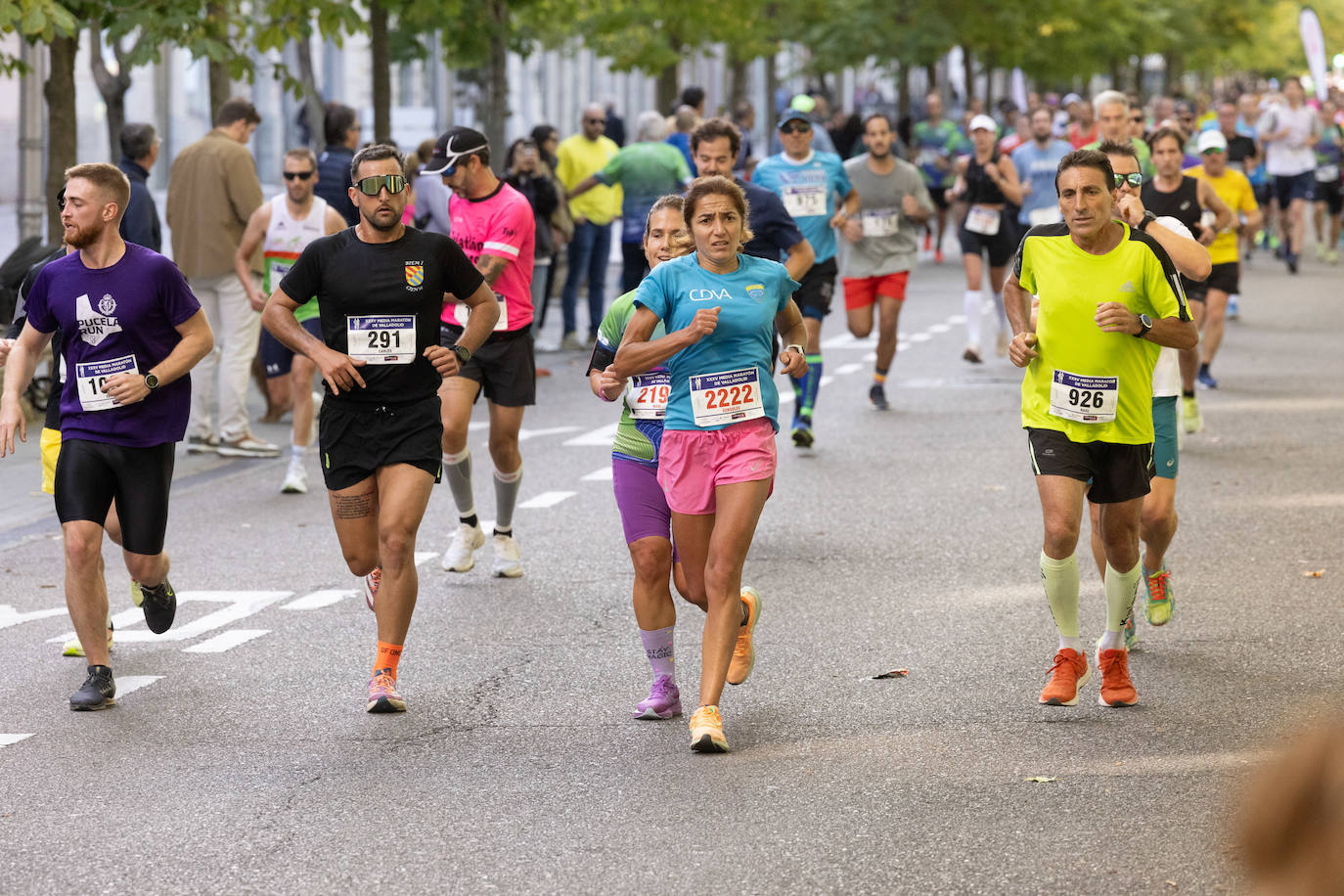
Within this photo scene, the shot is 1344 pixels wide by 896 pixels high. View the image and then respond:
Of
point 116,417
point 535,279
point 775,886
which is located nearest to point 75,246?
point 116,417

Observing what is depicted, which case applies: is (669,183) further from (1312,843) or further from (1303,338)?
(1312,843)

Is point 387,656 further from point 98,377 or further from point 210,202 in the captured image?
point 210,202

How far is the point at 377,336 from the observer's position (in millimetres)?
6555

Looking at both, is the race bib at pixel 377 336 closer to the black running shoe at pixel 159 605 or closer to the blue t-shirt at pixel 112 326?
the blue t-shirt at pixel 112 326

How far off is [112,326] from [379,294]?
0.89 m

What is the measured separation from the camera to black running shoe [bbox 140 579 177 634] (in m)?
6.94

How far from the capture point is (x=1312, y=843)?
149cm

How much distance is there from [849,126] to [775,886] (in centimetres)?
2275

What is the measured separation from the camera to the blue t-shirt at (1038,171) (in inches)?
674

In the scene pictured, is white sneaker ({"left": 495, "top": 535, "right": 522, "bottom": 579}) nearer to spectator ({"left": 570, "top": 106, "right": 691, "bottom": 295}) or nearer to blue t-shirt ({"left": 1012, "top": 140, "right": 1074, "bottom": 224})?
spectator ({"left": 570, "top": 106, "right": 691, "bottom": 295})

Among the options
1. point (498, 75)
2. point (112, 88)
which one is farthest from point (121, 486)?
point (498, 75)

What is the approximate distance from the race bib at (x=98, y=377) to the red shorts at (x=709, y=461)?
1919 mm

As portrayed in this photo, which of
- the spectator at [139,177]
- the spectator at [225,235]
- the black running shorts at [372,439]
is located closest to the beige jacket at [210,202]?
the spectator at [225,235]

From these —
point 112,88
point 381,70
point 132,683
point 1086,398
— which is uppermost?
point 381,70
